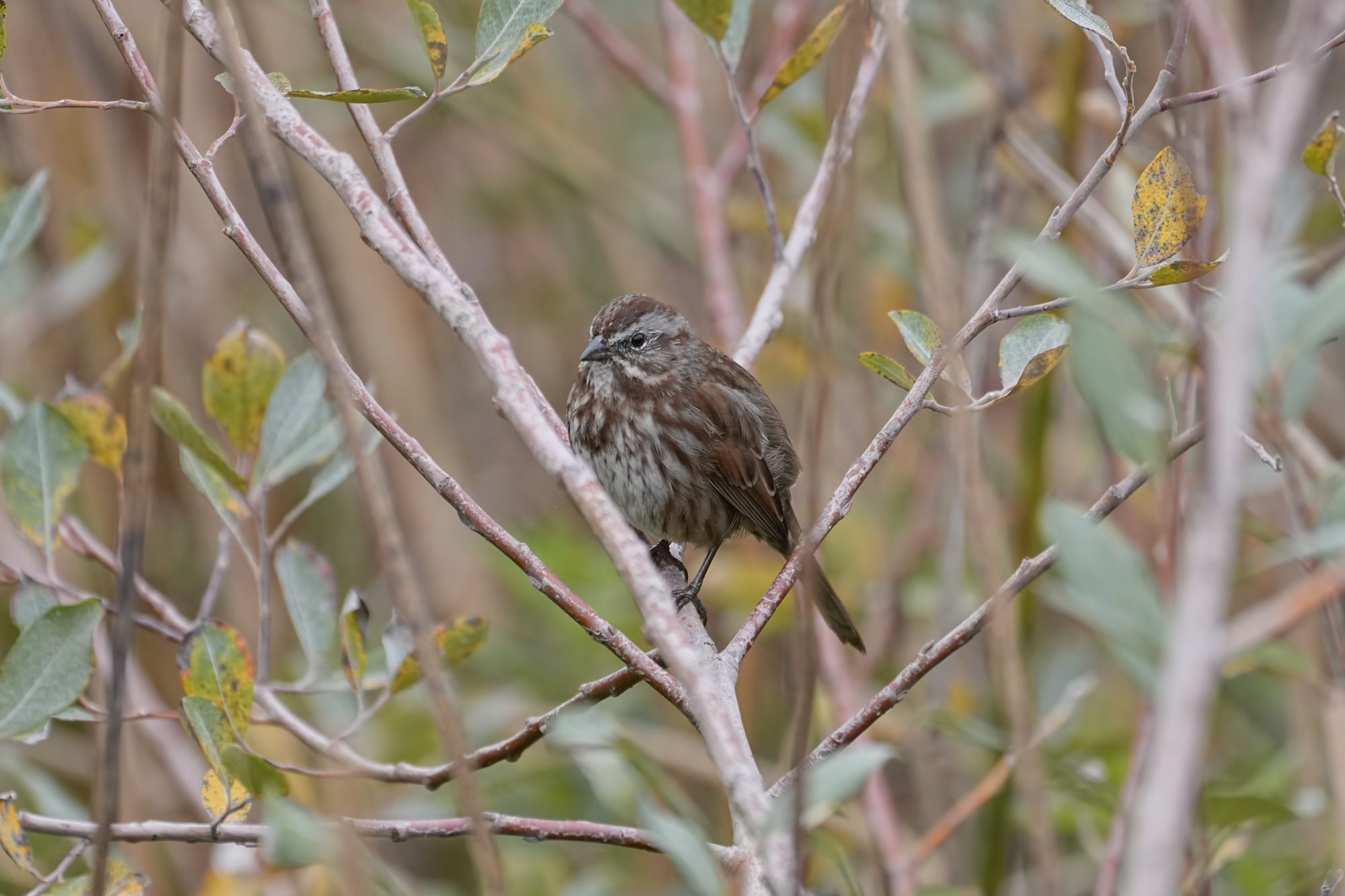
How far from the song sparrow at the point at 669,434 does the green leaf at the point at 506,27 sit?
1550 millimetres

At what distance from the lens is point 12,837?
1.60m

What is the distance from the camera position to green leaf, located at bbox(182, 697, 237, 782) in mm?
1650

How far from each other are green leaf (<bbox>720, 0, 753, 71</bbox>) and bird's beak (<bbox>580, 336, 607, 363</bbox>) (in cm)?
105

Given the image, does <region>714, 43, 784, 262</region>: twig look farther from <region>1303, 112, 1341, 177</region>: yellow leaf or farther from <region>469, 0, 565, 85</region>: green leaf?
<region>1303, 112, 1341, 177</region>: yellow leaf

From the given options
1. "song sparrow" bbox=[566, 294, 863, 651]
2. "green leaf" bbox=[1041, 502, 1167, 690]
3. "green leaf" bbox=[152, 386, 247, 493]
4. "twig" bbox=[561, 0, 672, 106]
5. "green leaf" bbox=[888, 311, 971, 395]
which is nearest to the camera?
"green leaf" bbox=[1041, 502, 1167, 690]

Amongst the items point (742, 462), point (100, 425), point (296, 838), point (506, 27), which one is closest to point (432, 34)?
point (506, 27)

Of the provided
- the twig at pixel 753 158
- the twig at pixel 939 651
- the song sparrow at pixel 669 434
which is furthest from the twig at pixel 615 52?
the twig at pixel 939 651

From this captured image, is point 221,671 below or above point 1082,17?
below

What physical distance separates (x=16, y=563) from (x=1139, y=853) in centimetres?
290

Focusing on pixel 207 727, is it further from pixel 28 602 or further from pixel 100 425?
pixel 100 425

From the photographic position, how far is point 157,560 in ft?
14.8

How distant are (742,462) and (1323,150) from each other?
1.96 meters

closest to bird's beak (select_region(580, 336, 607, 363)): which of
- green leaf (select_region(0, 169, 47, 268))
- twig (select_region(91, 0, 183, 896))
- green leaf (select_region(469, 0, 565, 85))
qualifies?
green leaf (select_region(0, 169, 47, 268))

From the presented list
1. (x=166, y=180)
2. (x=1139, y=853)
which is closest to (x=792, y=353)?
(x=166, y=180)
